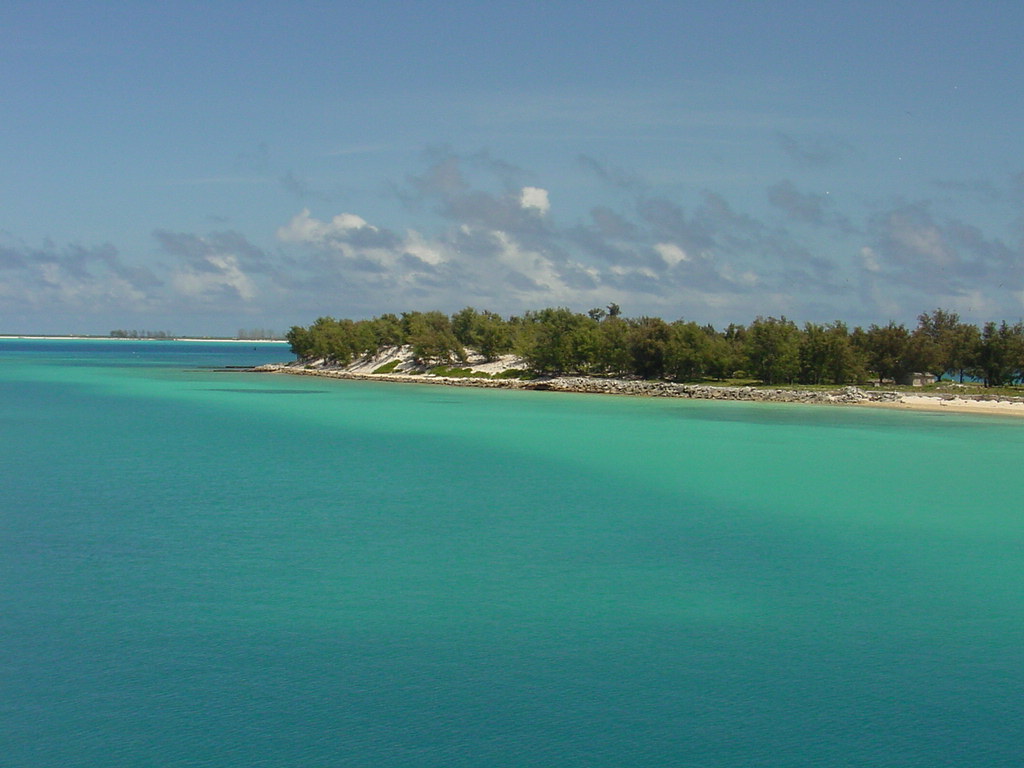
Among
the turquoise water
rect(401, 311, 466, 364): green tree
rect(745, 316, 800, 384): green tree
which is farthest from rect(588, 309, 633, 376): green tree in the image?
the turquoise water

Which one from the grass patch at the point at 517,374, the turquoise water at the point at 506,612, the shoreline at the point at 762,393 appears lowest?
the turquoise water at the point at 506,612

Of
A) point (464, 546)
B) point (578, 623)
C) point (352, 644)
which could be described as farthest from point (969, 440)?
point (352, 644)

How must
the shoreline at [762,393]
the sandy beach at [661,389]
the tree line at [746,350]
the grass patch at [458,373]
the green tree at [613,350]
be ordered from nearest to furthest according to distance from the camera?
the shoreline at [762,393], the sandy beach at [661,389], the tree line at [746,350], the green tree at [613,350], the grass patch at [458,373]

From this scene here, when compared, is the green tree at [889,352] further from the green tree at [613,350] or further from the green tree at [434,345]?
the green tree at [434,345]

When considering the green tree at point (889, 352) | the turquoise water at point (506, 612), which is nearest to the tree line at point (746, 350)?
the green tree at point (889, 352)

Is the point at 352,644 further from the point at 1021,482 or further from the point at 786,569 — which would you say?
the point at 1021,482
